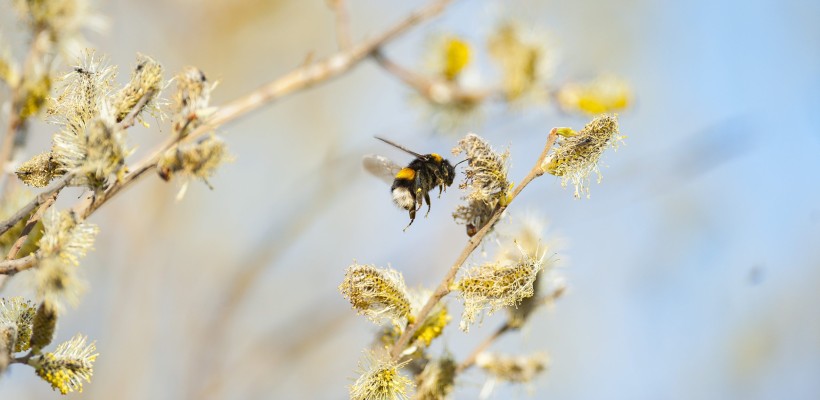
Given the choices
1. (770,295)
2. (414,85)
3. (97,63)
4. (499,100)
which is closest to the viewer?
(97,63)

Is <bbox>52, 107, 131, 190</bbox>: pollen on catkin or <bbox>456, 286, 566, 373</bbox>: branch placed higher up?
<bbox>456, 286, 566, 373</bbox>: branch

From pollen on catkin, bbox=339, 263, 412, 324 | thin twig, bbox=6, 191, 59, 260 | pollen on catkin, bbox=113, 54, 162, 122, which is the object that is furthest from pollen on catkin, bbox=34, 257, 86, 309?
pollen on catkin, bbox=339, 263, 412, 324

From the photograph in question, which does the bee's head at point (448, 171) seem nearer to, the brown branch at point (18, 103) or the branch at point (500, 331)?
the branch at point (500, 331)

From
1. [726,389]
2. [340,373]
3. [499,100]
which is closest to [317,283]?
[340,373]

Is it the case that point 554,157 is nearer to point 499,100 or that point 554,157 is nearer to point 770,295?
point 499,100

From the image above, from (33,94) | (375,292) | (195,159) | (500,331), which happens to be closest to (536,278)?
(500,331)

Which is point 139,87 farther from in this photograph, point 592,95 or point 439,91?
point 592,95

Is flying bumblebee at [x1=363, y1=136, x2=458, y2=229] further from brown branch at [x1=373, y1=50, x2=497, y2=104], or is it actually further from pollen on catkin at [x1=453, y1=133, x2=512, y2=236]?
brown branch at [x1=373, y1=50, x2=497, y2=104]
